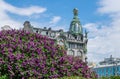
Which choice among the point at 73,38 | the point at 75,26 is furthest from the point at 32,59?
the point at 75,26

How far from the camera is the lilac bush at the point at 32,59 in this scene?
17.3 m

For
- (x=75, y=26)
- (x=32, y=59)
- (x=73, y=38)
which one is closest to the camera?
(x=32, y=59)

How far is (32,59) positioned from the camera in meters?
17.6

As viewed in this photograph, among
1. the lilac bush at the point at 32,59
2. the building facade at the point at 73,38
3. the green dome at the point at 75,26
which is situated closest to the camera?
the lilac bush at the point at 32,59

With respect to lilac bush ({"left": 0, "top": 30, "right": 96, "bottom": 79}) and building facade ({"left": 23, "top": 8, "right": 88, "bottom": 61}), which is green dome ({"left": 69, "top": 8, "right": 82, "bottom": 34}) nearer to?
building facade ({"left": 23, "top": 8, "right": 88, "bottom": 61})

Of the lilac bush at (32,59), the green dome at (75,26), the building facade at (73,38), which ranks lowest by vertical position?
the lilac bush at (32,59)

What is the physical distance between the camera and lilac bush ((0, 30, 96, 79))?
56.7 feet

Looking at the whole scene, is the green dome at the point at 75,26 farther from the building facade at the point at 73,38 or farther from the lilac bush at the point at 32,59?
the lilac bush at the point at 32,59

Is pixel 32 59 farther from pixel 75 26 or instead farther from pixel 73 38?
pixel 75 26

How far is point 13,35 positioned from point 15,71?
2.82 meters

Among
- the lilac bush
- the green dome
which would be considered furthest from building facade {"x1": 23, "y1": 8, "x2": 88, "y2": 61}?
the lilac bush

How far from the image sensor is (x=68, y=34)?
94125 mm

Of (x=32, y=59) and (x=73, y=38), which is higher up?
(x=73, y=38)

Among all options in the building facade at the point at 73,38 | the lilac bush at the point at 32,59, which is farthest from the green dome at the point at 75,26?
the lilac bush at the point at 32,59
